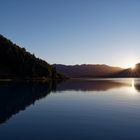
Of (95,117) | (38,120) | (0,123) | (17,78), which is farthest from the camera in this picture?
(17,78)

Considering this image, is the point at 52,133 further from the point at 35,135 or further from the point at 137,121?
the point at 137,121

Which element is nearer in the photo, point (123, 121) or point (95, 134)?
point (95, 134)

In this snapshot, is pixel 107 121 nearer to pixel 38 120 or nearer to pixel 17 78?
pixel 38 120

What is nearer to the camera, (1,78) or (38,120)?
(38,120)

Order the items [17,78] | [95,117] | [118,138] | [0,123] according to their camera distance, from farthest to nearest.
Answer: [17,78], [95,117], [0,123], [118,138]

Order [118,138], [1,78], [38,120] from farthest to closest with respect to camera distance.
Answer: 1. [1,78]
2. [38,120]
3. [118,138]

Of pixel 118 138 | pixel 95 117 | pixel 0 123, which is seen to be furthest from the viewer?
pixel 95 117

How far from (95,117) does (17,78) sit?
16606 cm

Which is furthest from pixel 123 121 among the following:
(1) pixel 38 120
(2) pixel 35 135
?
(2) pixel 35 135

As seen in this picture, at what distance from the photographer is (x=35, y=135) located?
27.1 m

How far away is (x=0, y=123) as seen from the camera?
33.3 meters

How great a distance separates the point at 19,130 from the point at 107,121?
1047 cm

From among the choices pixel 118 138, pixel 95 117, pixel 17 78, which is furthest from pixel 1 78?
pixel 118 138

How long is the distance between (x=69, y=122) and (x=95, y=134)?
22.4 feet
